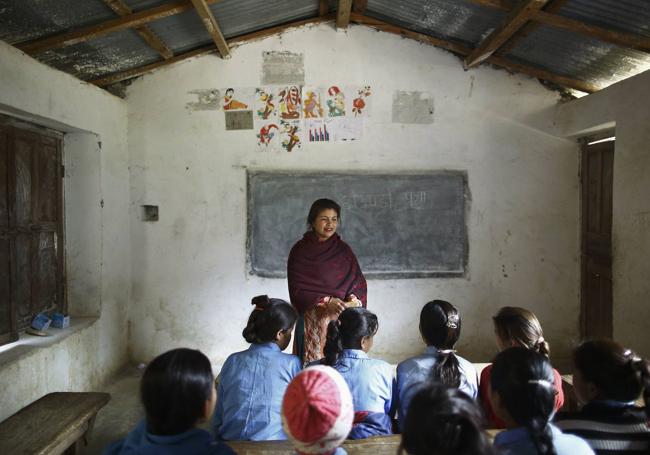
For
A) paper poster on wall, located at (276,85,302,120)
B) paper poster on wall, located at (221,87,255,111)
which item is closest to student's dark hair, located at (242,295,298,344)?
paper poster on wall, located at (276,85,302,120)

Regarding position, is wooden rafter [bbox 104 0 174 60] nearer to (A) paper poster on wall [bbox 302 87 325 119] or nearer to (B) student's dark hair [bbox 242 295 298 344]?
(A) paper poster on wall [bbox 302 87 325 119]

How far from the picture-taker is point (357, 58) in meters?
4.18

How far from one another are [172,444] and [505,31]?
323 cm

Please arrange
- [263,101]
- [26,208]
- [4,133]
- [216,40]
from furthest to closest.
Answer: [263,101] < [216,40] < [26,208] < [4,133]

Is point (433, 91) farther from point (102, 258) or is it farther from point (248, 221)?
point (102, 258)

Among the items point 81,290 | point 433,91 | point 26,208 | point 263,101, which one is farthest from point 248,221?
point 433,91

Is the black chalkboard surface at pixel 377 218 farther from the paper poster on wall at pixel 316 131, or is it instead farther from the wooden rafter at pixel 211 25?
the wooden rafter at pixel 211 25

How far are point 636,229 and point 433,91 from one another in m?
1.91

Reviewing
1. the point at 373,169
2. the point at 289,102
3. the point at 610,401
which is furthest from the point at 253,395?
the point at 289,102

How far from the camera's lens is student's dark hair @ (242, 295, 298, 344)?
6.22 ft

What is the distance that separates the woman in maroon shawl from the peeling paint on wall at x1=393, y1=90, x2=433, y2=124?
165 centimetres

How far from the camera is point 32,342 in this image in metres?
2.99

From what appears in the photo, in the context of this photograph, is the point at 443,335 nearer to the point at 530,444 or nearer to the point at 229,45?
the point at 530,444

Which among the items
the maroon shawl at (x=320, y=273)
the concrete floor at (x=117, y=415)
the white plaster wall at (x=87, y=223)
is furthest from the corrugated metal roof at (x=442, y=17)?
the concrete floor at (x=117, y=415)
